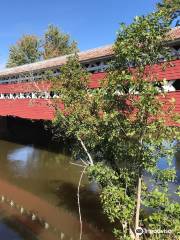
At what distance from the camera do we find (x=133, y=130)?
873cm

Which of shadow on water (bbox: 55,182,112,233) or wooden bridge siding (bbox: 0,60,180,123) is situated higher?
wooden bridge siding (bbox: 0,60,180,123)

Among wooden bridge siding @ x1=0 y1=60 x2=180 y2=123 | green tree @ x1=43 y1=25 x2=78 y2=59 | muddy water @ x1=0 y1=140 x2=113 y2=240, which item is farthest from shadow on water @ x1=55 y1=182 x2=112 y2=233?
green tree @ x1=43 y1=25 x2=78 y2=59

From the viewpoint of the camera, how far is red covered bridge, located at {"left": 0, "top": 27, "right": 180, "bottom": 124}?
13172 millimetres

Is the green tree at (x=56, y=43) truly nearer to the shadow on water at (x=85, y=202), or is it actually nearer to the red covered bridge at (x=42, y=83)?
the red covered bridge at (x=42, y=83)

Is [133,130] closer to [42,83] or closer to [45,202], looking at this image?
[42,83]

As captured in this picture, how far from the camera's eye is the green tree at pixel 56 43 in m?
62.0

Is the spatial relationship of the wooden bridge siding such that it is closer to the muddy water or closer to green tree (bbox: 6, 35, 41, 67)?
the muddy water

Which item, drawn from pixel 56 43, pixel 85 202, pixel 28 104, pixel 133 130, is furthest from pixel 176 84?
pixel 56 43

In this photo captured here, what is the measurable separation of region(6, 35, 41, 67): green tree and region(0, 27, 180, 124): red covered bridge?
3597 centimetres

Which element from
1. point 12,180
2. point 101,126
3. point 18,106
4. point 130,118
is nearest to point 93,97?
point 101,126

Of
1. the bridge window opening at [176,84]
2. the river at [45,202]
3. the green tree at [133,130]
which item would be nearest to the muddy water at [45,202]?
the river at [45,202]

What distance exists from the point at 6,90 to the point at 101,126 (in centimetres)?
1575

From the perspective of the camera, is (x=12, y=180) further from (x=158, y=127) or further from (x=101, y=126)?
(x=158, y=127)

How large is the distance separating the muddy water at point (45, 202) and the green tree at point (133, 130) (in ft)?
9.99
